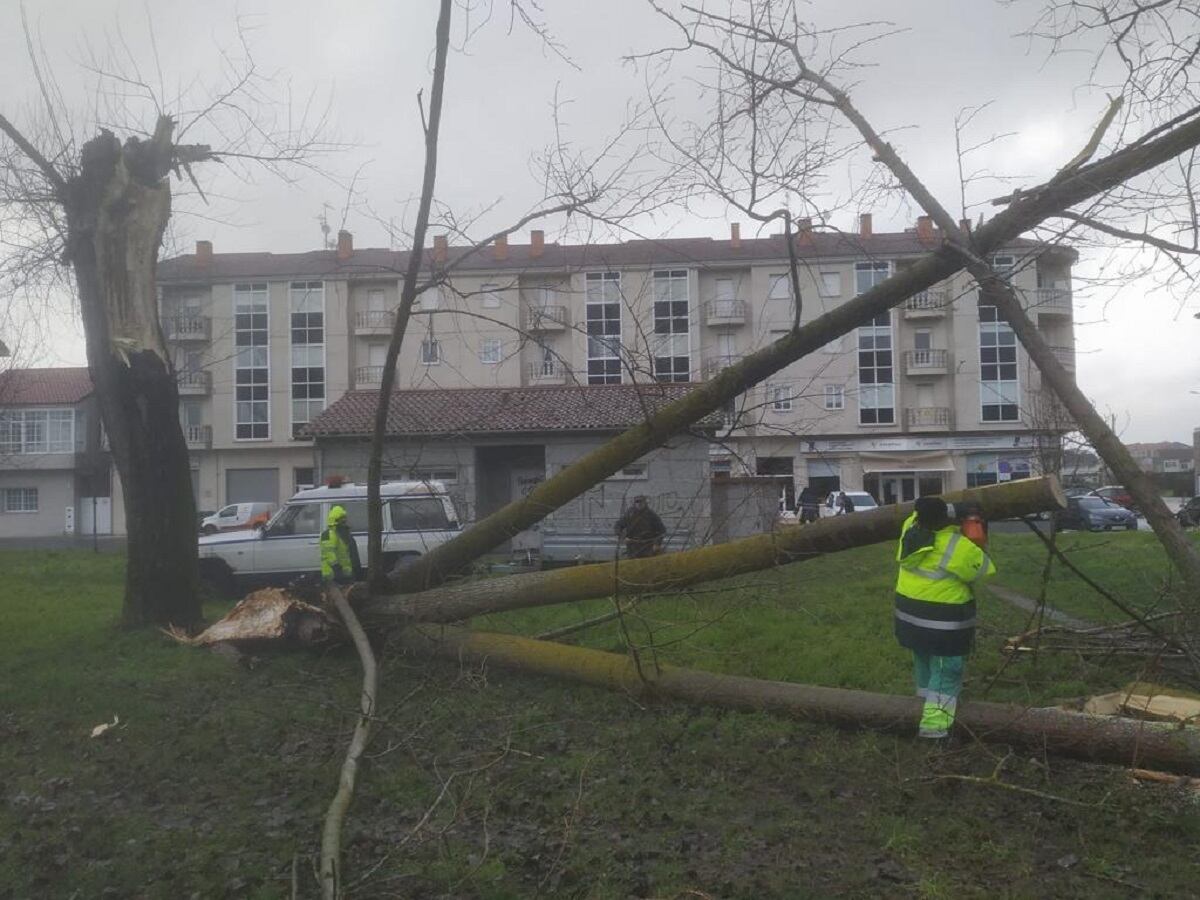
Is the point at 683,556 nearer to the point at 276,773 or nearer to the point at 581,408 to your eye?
the point at 276,773

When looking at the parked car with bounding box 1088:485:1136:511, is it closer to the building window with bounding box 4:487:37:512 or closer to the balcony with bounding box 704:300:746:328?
the balcony with bounding box 704:300:746:328

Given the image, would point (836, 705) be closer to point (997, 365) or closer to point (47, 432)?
point (997, 365)

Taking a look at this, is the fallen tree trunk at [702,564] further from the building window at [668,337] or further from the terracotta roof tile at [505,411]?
the terracotta roof tile at [505,411]

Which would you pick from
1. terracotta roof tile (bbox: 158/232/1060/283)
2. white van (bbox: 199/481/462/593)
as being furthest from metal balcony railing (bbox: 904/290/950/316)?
white van (bbox: 199/481/462/593)

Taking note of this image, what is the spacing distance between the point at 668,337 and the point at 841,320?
1742mm

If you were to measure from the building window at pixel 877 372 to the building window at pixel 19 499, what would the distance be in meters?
35.0

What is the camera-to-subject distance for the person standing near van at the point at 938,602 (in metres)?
5.88

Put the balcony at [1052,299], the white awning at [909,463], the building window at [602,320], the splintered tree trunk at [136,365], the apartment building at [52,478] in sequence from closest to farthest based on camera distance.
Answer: the balcony at [1052,299] < the building window at [602,320] < the splintered tree trunk at [136,365] < the white awning at [909,463] < the apartment building at [52,478]

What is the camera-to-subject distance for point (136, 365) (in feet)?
34.6

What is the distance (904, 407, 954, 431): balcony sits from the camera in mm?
41656

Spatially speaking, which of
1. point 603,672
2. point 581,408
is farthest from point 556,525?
point 603,672

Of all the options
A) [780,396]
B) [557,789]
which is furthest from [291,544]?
[557,789]

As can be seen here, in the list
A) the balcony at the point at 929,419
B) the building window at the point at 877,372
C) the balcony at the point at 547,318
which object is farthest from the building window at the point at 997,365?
the balcony at the point at 547,318

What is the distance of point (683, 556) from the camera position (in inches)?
272
